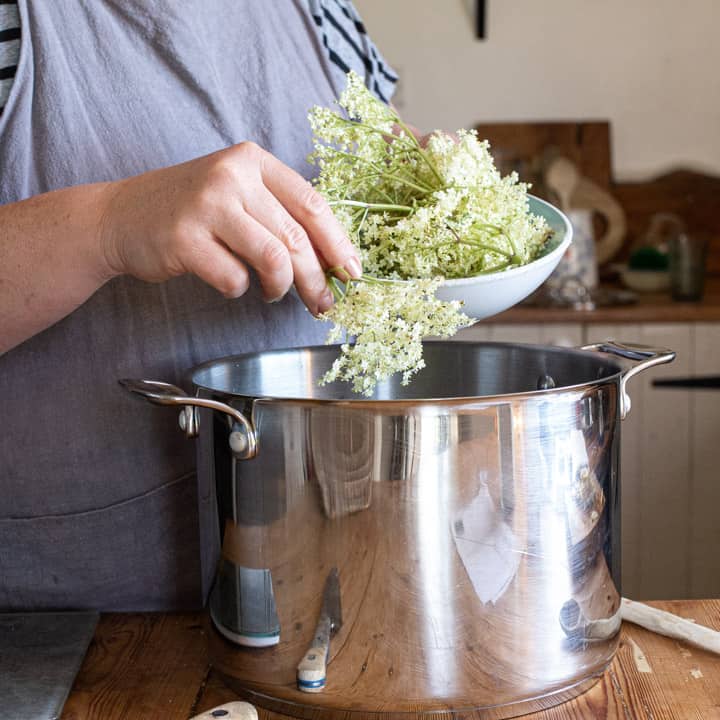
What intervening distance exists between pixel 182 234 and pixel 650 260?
1792 millimetres

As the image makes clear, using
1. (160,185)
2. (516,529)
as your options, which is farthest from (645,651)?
(160,185)

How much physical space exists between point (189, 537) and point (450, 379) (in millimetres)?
235

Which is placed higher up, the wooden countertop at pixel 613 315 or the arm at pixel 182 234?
the arm at pixel 182 234

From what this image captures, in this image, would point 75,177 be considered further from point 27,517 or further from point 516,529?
point 516,529

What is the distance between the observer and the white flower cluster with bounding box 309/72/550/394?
0.63m

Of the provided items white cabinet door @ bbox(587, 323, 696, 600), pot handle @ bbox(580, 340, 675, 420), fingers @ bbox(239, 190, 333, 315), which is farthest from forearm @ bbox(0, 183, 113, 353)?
white cabinet door @ bbox(587, 323, 696, 600)

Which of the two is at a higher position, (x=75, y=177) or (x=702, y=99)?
(x=702, y=99)

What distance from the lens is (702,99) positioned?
7.22ft

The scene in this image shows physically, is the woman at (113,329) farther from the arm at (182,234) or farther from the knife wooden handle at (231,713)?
the knife wooden handle at (231,713)

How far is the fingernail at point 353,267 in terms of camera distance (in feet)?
1.85

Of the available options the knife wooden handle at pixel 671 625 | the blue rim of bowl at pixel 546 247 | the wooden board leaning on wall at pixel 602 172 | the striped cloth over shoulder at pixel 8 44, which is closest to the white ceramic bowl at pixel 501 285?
the blue rim of bowl at pixel 546 247

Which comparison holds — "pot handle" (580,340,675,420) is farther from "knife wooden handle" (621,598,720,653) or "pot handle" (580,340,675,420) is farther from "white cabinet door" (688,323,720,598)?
"white cabinet door" (688,323,720,598)

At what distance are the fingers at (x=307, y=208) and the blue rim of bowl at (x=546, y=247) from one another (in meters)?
0.08

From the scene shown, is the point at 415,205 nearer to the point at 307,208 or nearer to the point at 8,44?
the point at 307,208
